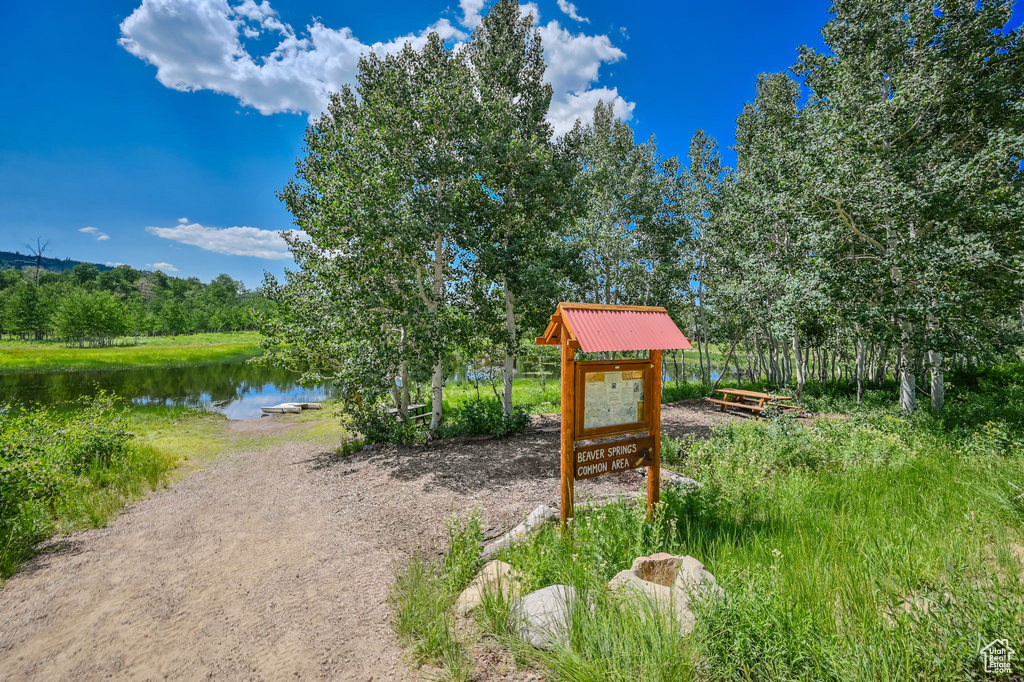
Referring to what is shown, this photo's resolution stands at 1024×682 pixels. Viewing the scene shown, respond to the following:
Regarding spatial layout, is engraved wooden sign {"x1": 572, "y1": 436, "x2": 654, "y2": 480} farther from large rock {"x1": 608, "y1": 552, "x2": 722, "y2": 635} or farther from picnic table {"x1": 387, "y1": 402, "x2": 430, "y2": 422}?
picnic table {"x1": 387, "y1": 402, "x2": 430, "y2": 422}

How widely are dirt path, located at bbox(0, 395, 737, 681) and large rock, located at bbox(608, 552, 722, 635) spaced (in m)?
1.93

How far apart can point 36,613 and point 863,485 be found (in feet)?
31.5

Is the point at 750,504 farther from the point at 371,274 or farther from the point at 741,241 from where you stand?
the point at 741,241

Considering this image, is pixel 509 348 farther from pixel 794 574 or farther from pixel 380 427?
pixel 794 574

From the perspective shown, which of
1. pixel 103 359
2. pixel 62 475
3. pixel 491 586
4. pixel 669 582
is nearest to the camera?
pixel 669 582

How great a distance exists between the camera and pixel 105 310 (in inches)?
2067

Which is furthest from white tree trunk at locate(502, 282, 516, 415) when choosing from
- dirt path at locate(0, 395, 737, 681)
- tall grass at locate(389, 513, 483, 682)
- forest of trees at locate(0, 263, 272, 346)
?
forest of trees at locate(0, 263, 272, 346)

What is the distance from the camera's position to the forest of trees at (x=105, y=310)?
51250 millimetres

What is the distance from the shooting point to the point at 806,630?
8.23 ft

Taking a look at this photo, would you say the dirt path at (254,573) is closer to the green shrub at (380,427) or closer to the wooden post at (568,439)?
the wooden post at (568,439)

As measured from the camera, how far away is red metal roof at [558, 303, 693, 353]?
4645mm

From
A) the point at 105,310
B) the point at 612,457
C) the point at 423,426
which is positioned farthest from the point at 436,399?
the point at 105,310

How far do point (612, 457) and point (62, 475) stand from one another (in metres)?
9.45

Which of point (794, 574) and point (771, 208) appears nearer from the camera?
point (794, 574)
